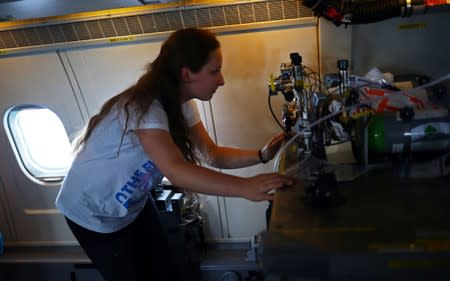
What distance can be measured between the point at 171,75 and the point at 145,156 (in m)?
0.33

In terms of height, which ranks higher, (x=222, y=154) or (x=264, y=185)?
(x=264, y=185)

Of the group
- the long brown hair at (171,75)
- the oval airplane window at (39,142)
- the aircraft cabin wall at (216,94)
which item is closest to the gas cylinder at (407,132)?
the long brown hair at (171,75)

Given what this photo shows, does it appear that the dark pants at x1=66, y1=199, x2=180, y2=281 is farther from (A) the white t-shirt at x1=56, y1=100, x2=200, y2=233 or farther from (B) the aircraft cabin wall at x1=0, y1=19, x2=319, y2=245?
(B) the aircraft cabin wall at x1=0, y1=19, x2=319, y2=245

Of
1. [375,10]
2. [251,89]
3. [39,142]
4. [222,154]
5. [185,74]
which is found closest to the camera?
[185,74]

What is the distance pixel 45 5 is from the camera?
134cm

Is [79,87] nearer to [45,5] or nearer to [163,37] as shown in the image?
[163,37]

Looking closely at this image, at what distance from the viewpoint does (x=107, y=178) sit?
4.49ft

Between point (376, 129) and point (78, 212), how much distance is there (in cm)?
120

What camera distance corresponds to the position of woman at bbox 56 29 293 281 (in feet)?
3.66

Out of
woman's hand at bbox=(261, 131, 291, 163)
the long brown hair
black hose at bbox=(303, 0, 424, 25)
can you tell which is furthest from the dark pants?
black hose at bbox=(303, 0, 424, 25)

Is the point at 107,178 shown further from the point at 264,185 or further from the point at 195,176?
the point at 264,185

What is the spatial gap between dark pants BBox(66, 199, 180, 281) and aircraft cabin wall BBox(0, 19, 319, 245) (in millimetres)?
728

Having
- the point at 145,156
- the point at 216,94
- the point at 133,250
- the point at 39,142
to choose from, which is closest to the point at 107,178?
the point at 145,156

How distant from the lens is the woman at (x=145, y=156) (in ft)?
3.66
